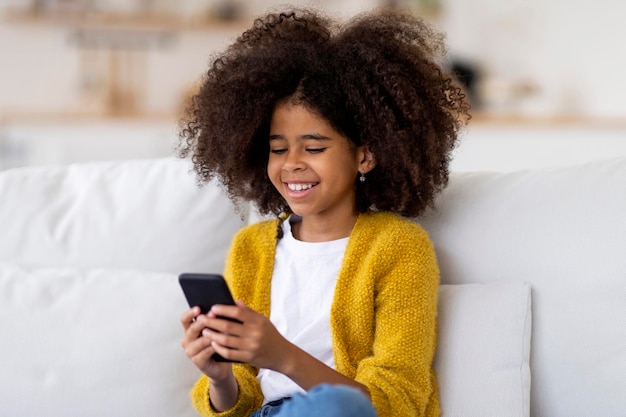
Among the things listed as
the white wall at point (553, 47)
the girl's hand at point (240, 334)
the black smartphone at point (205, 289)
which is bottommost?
the girl's hand at point (240, 334)

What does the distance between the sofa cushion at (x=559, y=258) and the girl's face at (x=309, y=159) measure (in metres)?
0.23

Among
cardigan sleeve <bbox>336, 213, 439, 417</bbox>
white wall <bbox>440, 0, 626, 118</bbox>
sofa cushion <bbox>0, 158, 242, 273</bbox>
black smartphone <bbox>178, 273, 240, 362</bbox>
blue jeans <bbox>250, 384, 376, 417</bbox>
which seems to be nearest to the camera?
blue jeans <bbox>250, 384, 376, 417</bbox>

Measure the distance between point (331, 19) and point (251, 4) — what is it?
13.0 ft

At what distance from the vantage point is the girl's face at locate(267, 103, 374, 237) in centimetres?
142

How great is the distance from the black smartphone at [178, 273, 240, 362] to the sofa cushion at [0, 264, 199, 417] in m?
0.39

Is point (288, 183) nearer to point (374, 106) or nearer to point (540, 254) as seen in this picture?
point (374, 106)

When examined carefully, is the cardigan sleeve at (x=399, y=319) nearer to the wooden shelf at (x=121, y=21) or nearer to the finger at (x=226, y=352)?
the finger at (x=226, y=352)

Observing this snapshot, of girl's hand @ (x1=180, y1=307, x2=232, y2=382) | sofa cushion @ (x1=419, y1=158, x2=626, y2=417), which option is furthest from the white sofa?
girl's hand @ (x1=180, y1=307, x2=232, y2=382)

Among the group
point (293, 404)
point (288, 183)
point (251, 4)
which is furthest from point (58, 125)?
point (293, 404)

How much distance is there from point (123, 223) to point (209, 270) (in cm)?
20

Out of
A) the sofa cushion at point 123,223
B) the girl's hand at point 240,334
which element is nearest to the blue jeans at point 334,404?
the girl's hand at point 240,334

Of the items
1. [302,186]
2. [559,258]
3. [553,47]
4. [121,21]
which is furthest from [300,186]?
[121,21]

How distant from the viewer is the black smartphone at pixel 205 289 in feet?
3.91

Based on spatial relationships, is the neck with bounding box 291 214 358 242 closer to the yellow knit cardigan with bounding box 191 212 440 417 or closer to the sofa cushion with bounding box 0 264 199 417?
the yellow knit cardigan with bounding box 191 212 440 417
